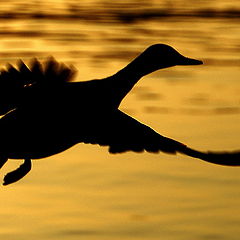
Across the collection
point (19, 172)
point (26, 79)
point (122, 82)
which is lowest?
point (19, 172)

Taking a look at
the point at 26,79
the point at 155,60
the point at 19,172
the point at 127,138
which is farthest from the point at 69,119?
the point at 155,60

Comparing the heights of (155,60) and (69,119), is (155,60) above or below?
above

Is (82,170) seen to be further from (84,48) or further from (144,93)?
(84,48)

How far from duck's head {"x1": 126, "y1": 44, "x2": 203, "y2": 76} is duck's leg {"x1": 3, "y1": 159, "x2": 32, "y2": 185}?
3.62 feet

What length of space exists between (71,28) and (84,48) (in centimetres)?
250

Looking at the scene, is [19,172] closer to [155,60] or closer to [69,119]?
[69,119]

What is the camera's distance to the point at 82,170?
15.7 metres

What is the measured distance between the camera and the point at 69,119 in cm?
1027

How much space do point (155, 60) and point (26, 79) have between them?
1006 mm

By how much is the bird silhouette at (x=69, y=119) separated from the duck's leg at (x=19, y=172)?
19.4 inches

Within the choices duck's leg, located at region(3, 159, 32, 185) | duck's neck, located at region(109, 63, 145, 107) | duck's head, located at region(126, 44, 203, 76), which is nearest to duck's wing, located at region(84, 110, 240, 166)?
duck's neck, located at region(109, 63, 145, 107)

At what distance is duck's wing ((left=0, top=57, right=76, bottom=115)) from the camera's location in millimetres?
10438

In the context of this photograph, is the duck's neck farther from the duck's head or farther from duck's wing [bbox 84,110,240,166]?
duck's wing [bbox 84,110,240,166]

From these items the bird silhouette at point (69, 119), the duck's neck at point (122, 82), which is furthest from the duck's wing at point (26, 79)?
the duck's neck at point (122, 82)
